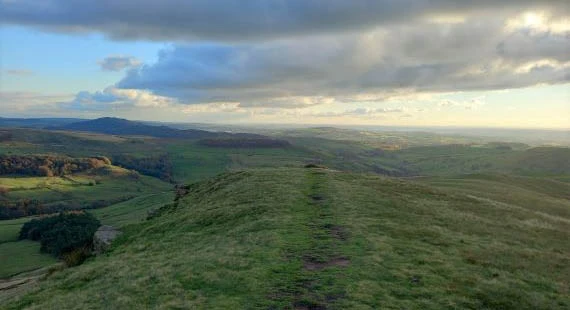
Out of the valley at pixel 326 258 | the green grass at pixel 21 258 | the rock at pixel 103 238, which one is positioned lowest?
the green grass at pixel 21 258

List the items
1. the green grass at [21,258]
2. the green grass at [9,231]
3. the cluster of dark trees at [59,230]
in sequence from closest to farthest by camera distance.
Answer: the green grass at [21,258] < the cluster of dark trees at [59,230] < the green grass at [9,231]

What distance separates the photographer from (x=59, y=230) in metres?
132

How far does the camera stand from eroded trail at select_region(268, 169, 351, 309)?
19.5 meters

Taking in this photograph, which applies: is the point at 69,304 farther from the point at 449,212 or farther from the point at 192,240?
the point at 449,212

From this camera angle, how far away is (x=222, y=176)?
72.8m

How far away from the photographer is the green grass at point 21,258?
100 meters

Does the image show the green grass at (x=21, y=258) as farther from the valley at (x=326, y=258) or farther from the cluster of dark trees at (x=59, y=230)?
the valley at (x=326, y=258)

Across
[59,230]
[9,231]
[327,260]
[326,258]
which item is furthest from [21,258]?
[327,260]

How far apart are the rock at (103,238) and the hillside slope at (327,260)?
3.83 feet

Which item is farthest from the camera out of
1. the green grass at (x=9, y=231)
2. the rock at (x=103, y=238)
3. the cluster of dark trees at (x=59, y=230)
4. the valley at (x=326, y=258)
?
the green grass at (x=9, y=231)

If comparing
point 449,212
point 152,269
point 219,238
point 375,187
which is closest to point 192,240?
point 219,238

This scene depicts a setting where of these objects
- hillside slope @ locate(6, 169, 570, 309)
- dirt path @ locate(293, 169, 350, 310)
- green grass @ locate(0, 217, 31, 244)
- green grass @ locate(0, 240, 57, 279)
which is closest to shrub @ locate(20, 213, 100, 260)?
green grass @ locate(0, 240, 57, 279)

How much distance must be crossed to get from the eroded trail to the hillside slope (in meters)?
0.07

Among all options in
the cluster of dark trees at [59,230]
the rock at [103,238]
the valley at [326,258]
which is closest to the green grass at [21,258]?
the cluster of dark trees at [59,230]
